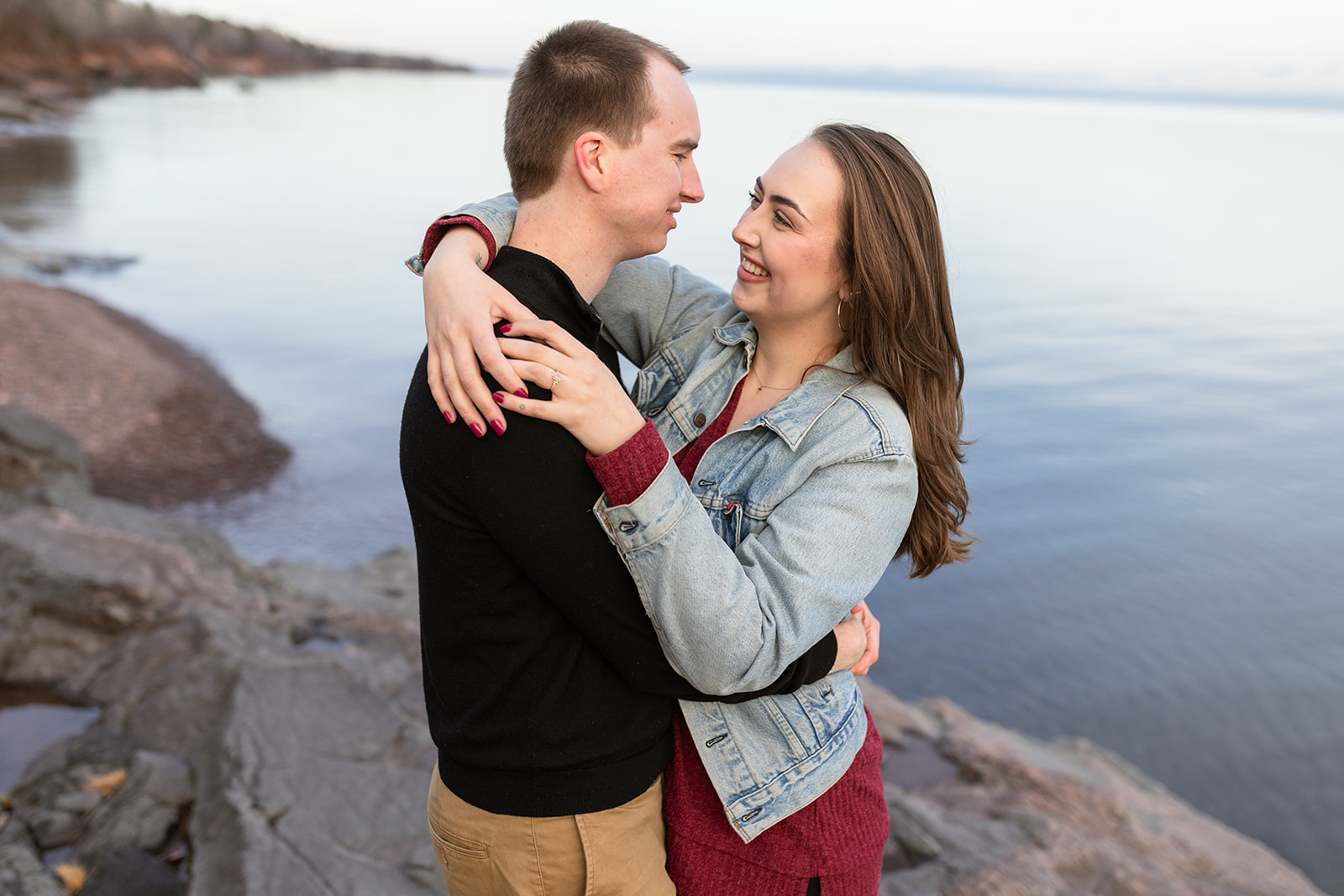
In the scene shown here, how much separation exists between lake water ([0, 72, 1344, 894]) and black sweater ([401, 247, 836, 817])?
5.71 ft

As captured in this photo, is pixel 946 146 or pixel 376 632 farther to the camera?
pixel 946 146

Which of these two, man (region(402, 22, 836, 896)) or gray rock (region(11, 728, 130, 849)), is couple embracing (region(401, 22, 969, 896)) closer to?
man (region(402, 22, 836, 896))

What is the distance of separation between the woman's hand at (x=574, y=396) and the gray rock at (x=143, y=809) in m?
2.60

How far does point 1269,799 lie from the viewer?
5.99 m

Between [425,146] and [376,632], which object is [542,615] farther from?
[425,146]

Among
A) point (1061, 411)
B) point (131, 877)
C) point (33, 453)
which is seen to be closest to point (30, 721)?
point (131, 877)

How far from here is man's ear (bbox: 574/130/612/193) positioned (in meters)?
1.77

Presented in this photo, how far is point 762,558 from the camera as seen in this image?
5.35 ft

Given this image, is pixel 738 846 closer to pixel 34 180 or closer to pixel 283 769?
pixel 283 769

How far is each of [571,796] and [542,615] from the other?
1.10 feet

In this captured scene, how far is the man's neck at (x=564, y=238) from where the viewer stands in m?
1.78

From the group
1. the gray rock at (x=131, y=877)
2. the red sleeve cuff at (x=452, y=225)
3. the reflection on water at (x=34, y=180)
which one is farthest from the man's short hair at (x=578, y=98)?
the reflection on water at (x=34, y=180)

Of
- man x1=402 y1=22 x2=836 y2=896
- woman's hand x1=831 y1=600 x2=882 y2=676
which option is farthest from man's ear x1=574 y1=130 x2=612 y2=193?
woman's hand x1=831 y1=600 x2=882 y2=676

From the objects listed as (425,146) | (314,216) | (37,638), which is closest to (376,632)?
(37,638)
